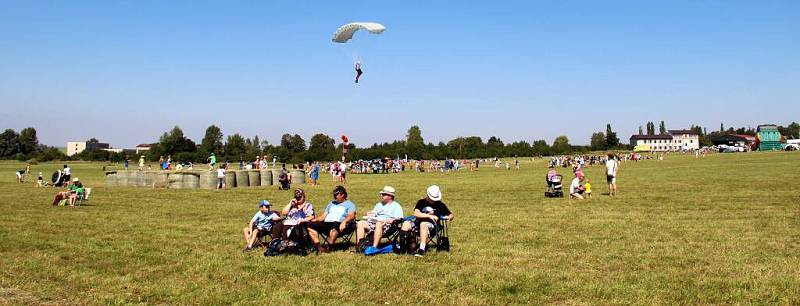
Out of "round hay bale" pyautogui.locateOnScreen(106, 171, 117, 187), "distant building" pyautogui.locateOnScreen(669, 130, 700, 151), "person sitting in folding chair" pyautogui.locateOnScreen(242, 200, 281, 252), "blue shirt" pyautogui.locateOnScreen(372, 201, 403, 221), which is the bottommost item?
"person sitting in folding chair" pyautogui.locateOnScreen(242, 200, 281, 252)

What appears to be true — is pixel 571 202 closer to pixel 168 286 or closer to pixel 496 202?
pixel 496 202

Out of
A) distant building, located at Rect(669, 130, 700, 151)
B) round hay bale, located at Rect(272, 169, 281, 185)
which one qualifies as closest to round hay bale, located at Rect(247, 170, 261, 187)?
round hay bale, located at Rect(272, 169, 281, 185)

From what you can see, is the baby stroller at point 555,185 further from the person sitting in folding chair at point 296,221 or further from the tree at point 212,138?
the tree at point 212,138

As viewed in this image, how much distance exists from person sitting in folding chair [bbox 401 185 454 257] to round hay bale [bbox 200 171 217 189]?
21779 millimetres

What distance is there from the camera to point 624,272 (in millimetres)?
8305

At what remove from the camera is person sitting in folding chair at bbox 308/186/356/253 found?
10.5 metres

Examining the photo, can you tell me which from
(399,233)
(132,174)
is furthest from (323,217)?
(132,174)

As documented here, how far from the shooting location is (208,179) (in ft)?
99.6

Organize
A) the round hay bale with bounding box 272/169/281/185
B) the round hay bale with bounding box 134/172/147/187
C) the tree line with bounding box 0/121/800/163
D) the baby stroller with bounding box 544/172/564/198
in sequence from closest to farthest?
1. the baby stroller with bounding box 544/172/564/198
2. the round hay bale with bounding box 134/172/147/187
3. the round hay bale with bounding box 272/169/281/185
4. the tree line with bounding box 0/121/800/163

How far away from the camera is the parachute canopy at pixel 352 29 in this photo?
23.1 metres

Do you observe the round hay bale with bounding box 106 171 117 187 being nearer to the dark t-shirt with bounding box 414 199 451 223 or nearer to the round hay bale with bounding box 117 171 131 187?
the round hay bale with bounding box 117 171 131 187

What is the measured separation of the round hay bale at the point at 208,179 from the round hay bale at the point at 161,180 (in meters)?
2.21

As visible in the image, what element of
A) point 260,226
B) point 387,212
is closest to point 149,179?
point 260,226

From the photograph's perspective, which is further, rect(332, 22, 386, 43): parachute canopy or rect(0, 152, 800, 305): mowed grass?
rect(332, 22, 386, 43): parachute canopy
